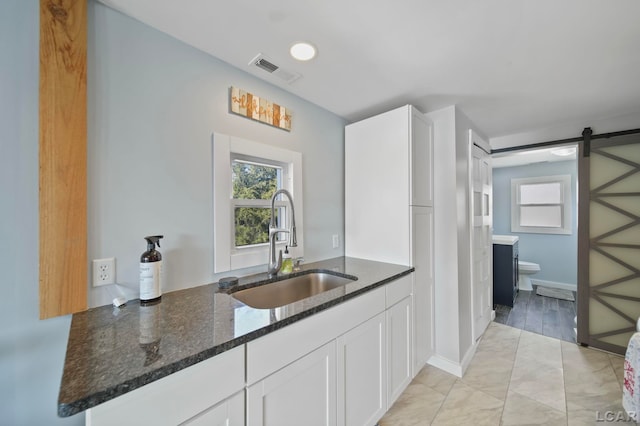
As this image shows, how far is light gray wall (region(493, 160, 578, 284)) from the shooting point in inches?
160

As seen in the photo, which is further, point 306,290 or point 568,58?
point 306,290

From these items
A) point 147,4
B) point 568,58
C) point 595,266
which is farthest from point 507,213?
point 147,4

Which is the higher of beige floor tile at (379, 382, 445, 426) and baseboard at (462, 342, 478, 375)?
baseboard at (462, 342, 478, 375)

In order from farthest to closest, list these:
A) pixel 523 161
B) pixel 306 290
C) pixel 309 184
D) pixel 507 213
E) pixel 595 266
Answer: pixel 507 213 < pixel 523 161 < pixel 595 266 < pixel 309 184 < pixel 306 290

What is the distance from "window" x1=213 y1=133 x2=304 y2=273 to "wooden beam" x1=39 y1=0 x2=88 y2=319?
0.55m

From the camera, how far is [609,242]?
7.57 feet

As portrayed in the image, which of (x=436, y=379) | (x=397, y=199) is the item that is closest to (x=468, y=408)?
(x=436, y=379)

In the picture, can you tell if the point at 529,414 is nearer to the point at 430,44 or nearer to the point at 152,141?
the point at 430,44

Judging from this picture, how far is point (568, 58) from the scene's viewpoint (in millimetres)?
1433

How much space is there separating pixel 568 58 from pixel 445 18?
933mm

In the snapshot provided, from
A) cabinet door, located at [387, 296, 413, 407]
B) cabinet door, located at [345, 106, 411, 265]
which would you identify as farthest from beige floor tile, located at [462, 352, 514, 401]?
cabinet door, located at [345, 106, 411, 265]

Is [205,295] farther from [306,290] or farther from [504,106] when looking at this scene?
[504,106]

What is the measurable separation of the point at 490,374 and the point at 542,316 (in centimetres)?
180

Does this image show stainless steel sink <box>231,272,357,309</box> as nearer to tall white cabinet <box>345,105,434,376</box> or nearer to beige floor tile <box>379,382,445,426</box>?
tall white cabinet <box>345,105,434,376</box>
